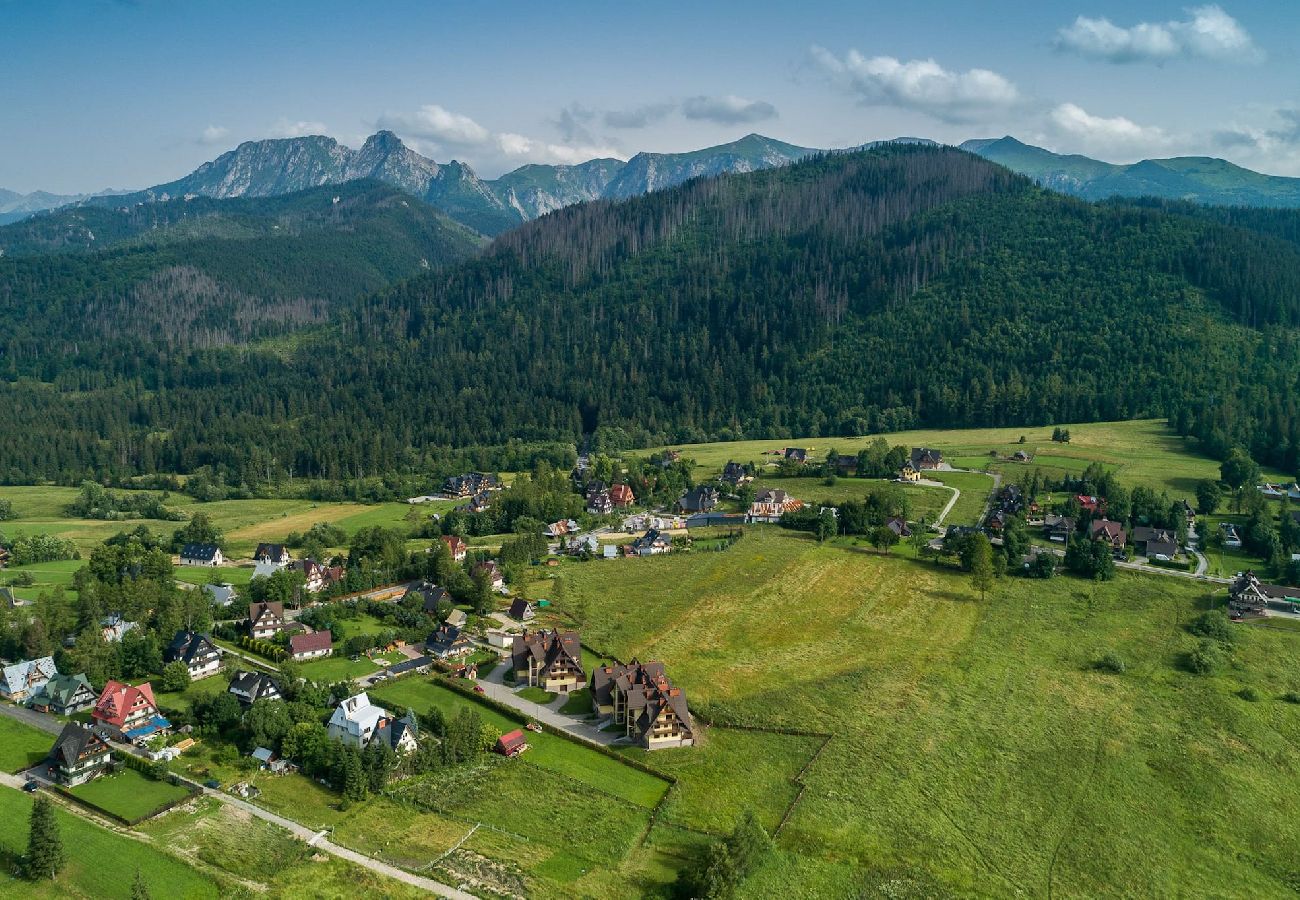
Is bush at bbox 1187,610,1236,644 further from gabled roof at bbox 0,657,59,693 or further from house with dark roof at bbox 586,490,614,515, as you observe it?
gabled roof at bbox 0,657,59,693

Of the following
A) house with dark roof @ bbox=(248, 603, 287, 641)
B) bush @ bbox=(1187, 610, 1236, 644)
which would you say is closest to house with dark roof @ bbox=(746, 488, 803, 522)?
bush @ bbox=(1187, 610, 1236, 644)

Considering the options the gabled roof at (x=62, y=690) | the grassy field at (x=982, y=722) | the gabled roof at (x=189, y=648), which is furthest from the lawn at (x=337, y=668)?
the grassy field at (x=982, y=722)

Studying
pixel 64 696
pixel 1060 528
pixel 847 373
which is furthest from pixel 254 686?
pixel 847 373

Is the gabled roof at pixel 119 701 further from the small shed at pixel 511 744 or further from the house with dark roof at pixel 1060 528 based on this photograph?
the house with dark roof at pixel 1060 528

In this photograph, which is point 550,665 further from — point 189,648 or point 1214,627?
point 1214,627

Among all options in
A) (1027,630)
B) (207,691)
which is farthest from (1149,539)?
(207,691)

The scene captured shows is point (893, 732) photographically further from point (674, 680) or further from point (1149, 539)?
point (1149, 539)
